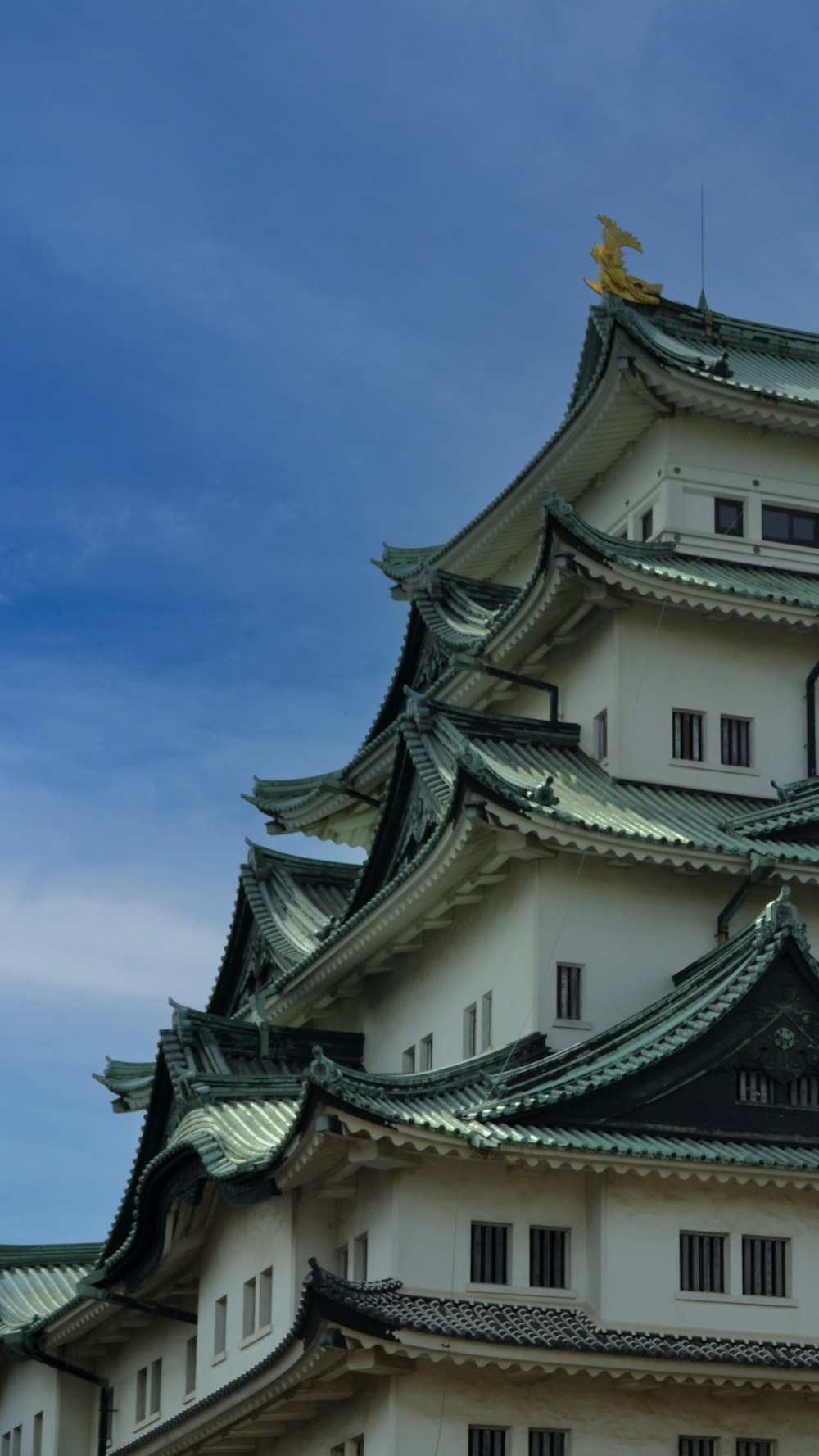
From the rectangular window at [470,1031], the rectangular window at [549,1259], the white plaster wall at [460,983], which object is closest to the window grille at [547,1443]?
the rectangular window at [549,1259]

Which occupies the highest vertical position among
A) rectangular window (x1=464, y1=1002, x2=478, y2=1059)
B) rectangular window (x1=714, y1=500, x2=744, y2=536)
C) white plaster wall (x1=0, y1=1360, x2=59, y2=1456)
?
rectangular window (x1=714, y1=500, x2=744, y2=536)

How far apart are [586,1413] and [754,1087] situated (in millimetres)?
4716

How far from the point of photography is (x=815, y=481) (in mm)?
39812

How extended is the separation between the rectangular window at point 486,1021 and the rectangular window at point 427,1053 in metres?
1.99

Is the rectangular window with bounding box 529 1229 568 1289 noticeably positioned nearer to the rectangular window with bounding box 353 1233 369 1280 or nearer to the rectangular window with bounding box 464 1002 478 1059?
the rectangular window with bounding box 353 1233 369 1280

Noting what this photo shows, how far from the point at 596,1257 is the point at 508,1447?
2596 mm

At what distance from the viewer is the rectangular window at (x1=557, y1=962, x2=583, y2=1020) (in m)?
33.5

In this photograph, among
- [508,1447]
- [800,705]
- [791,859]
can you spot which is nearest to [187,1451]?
[508,1447]

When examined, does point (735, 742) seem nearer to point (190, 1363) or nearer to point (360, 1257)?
point (360, 1257)

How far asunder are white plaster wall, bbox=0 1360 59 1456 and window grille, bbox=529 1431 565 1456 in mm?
14540

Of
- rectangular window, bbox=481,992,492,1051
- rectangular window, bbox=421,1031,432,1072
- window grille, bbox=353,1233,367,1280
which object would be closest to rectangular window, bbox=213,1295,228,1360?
window grille, bbox=353,1233,367,1280

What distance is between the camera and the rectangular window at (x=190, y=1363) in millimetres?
35844

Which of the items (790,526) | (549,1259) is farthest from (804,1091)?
(790,526)

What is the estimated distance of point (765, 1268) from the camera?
30281 millimetres
